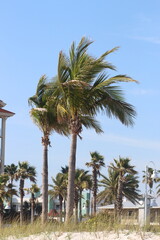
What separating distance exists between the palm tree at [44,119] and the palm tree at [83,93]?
2095 millimetres

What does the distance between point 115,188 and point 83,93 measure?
48.3m

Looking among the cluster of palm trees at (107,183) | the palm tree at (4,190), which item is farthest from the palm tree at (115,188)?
the palm tree at (4,190)

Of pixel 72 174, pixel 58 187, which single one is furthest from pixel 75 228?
pixel 58 187

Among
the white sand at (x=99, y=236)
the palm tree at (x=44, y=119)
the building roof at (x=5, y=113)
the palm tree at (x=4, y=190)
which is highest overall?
the building roof at (x=5, y=113)

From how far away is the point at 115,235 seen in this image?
560 inches

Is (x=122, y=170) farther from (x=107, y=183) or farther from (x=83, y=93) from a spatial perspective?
(x=83, y=93)

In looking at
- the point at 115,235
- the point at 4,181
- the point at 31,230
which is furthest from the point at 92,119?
the point at 4,181

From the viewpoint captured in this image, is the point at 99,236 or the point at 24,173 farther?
the point at 24,173

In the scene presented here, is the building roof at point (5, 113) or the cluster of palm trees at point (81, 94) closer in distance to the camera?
the cluster of palm trees at point (81, 94)

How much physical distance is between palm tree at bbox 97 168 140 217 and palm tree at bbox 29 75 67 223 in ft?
127

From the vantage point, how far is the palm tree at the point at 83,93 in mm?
20328

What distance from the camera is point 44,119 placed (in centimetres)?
2402

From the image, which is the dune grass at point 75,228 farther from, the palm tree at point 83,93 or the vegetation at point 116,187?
the vegetation at point 116,187

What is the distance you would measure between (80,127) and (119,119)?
1.52 meters
